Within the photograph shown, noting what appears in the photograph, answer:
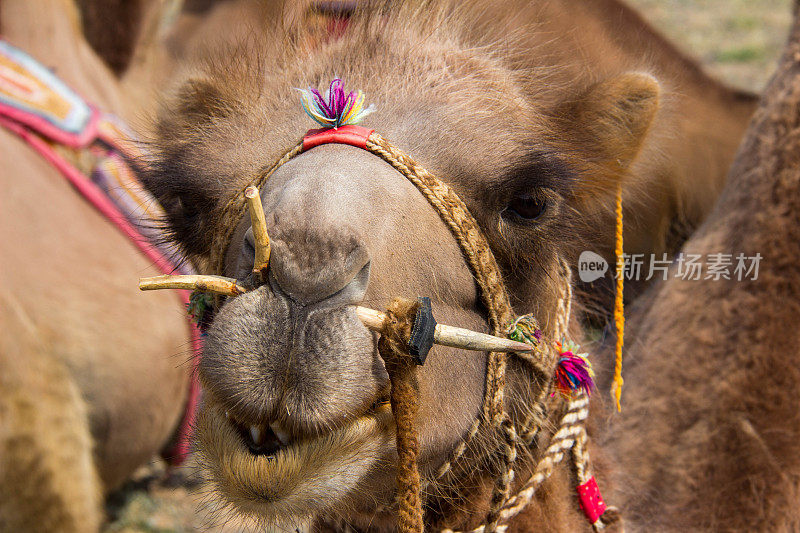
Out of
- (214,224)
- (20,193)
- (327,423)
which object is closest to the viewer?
(327,423)

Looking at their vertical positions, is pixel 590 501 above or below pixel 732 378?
below

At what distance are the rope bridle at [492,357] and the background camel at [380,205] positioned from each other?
33 millimetres

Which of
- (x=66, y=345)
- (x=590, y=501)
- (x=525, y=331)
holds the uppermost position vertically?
(x=525, y=331)

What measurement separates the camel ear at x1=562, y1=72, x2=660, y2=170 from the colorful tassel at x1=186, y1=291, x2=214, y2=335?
3.26 feet

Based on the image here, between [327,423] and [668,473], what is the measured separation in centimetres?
142

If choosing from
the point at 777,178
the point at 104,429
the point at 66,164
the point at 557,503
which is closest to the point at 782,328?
the point at 777,178

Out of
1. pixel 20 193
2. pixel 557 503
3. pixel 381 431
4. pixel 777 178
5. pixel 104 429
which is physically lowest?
pixel 104 429

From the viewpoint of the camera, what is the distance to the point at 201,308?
1.90m

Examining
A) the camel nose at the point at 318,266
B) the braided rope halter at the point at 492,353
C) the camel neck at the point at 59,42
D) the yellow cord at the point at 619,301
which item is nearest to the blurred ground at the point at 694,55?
the braided rope halter at the point at 492,353

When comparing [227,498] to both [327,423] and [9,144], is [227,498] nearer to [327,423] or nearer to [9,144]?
[327,423]

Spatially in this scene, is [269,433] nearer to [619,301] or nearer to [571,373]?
[571,373]

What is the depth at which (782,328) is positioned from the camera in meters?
2.39

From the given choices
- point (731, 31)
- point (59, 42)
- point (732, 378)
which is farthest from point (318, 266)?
point (731, 31)
